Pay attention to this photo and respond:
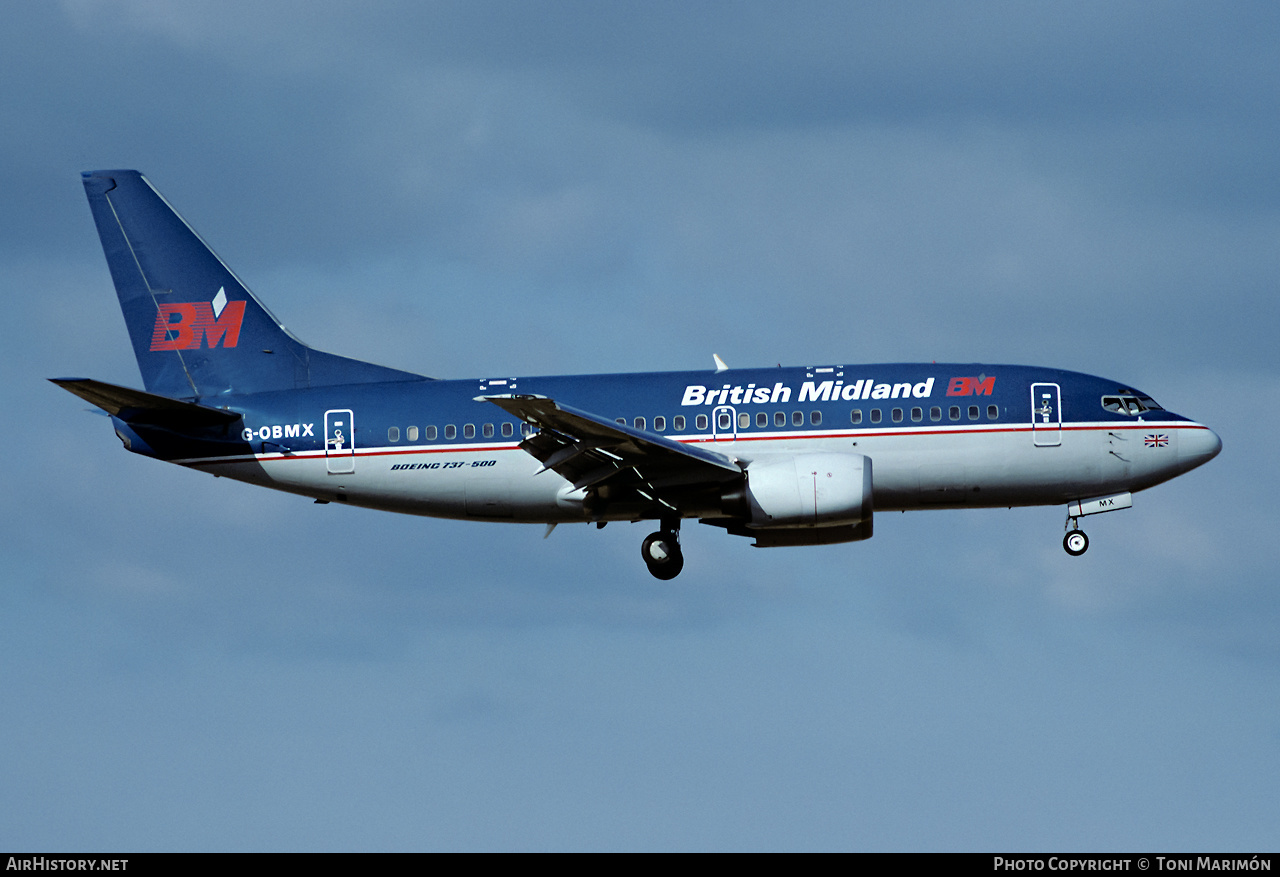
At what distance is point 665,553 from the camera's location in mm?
46188

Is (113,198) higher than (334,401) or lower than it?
higher

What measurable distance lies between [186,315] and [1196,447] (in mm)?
29299

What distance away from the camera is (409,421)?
153 feet

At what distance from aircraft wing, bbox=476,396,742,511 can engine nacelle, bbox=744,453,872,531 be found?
2.72 feet

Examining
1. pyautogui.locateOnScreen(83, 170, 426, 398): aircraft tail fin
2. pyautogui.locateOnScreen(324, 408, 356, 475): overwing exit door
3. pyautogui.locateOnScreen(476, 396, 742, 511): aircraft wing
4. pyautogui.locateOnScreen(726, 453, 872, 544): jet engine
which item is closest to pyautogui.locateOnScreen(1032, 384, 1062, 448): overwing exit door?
pyautogui.locateOnScreen(726, 453, 872, 544): jet engine

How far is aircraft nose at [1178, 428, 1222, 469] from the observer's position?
151ft

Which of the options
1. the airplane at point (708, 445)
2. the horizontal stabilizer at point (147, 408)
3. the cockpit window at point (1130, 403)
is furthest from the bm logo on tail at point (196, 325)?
the cockpit window at point (1130, 403)

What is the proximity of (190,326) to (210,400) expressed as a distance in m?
2.79

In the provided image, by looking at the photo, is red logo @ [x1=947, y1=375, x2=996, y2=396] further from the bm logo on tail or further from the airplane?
the bm logo on tail

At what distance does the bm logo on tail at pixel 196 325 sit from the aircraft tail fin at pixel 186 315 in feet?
0.10

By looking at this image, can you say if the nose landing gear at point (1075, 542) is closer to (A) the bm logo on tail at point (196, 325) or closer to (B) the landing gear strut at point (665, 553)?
(B) the landing gear strut at point (665, 553)
